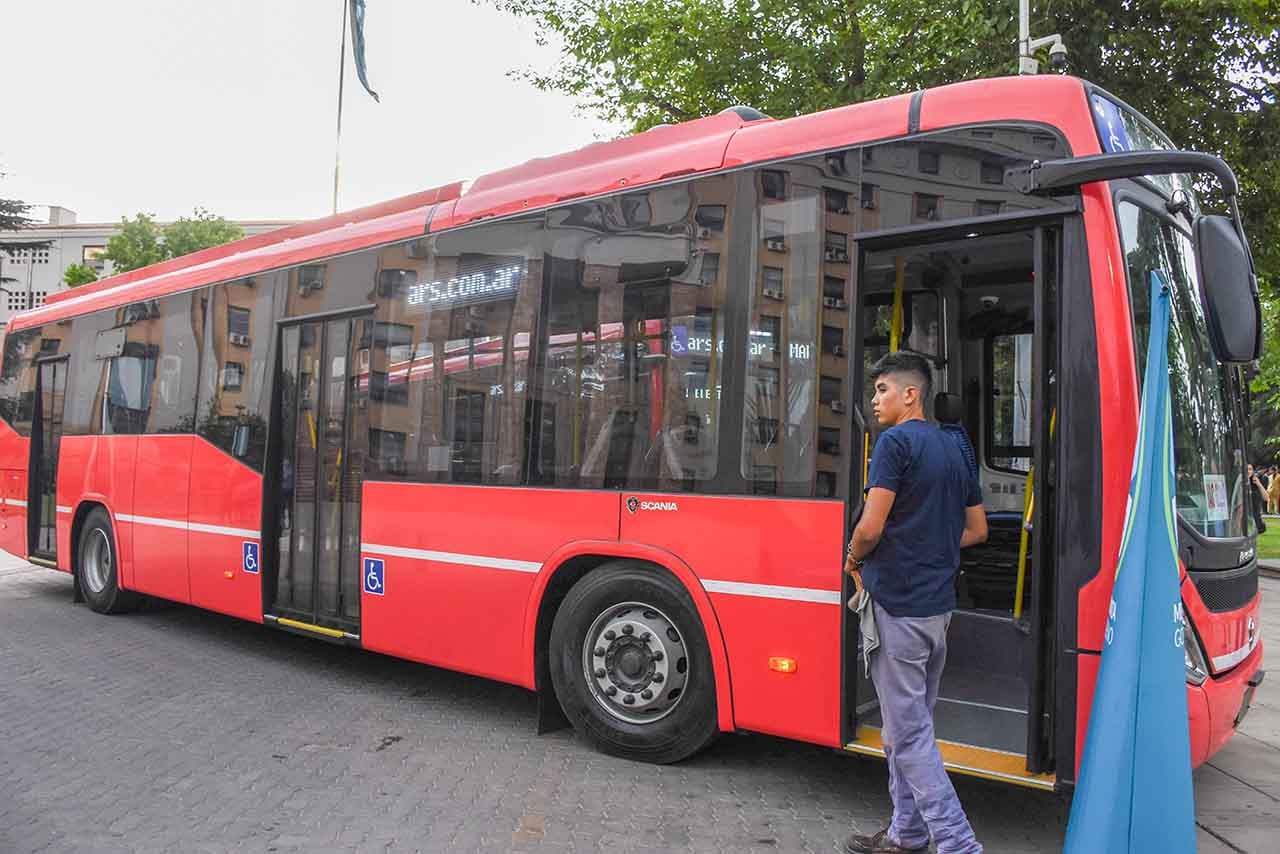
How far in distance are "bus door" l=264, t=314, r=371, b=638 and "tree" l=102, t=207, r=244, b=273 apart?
146 feet

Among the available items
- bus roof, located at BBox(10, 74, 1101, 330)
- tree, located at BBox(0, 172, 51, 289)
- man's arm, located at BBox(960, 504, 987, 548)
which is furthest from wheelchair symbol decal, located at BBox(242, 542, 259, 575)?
tree, located at BBox(0, 172, 51, 289)

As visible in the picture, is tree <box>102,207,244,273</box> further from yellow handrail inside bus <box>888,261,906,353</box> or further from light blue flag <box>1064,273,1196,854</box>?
light blue flag <box>1064,273,1196,854</box>

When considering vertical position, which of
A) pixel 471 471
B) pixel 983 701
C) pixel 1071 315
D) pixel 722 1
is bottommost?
pixel 983 701

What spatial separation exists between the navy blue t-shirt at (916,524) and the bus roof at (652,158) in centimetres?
132

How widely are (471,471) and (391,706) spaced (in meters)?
1.63

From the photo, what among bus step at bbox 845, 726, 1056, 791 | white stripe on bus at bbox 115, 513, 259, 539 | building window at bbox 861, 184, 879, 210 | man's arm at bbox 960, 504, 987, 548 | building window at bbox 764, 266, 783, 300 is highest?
building window at bbox 861, 184, 879, 210

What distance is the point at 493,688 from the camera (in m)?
7.15

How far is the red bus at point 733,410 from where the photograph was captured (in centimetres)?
410

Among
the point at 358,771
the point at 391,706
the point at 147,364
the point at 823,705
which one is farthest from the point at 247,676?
the point at 823,705

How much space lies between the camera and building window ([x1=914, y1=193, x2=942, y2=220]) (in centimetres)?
438

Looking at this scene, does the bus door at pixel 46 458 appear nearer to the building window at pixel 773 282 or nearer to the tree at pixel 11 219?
the building window at pixel 773 282

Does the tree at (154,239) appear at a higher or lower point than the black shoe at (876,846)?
higher

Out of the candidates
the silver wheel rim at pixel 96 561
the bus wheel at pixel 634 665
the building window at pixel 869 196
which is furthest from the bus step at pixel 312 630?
the building window at pixel 869 196

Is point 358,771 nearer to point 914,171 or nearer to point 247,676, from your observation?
point 247,676
